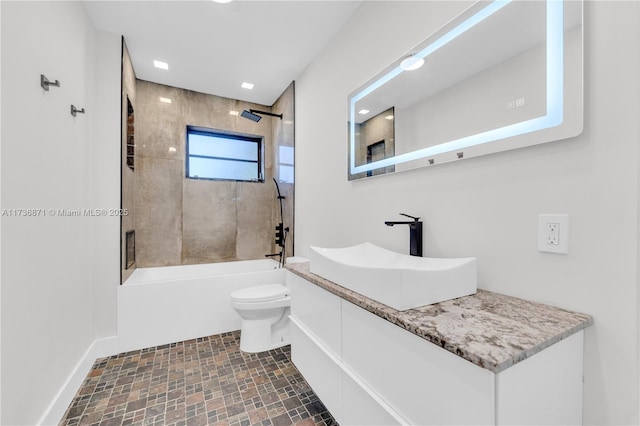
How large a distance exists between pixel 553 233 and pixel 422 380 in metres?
0.67

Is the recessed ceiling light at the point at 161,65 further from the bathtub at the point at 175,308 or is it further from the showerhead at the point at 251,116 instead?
the bathtub at the point at 175,308

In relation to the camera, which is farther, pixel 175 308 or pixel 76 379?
pixel 175 308

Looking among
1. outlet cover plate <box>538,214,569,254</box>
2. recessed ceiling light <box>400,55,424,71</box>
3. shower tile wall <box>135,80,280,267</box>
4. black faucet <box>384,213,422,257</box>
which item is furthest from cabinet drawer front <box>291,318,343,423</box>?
shower tile wall <box>135,80,280,267</box>

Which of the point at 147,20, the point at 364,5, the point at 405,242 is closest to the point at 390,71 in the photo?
the point at 364,5

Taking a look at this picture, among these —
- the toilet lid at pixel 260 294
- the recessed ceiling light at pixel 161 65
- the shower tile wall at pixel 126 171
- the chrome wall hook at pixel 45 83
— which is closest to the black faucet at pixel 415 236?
the toilet lid at pixel 260 294

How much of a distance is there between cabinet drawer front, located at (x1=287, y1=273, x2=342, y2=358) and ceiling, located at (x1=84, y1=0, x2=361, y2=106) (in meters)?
1.90

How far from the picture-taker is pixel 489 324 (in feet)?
2.62

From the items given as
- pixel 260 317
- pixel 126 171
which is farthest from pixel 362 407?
pixel 126 171

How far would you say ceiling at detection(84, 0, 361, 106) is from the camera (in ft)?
6.36

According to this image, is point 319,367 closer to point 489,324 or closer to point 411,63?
point 489,324

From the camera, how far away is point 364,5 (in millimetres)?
1857

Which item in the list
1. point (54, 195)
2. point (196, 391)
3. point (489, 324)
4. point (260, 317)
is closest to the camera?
point (489, 324)

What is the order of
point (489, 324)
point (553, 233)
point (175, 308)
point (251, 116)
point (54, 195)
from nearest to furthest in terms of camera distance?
point (489, 324), point (553, 233), point (54, 195), point (175, 308), point (251, 116)

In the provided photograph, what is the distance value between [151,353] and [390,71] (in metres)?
2.71
